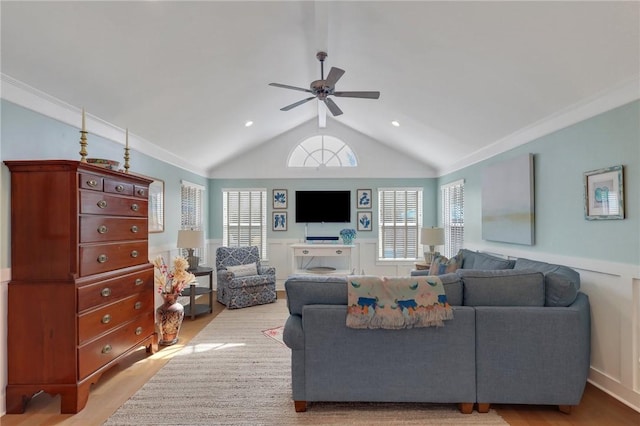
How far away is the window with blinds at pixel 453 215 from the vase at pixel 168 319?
4369mm

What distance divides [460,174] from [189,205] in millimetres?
4642

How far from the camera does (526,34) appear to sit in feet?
7.59

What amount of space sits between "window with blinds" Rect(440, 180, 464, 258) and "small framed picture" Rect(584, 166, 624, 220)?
2.54 meters

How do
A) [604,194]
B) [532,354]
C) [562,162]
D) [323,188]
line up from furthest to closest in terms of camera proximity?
[323,188], [562,162], [604,194], [532,354]

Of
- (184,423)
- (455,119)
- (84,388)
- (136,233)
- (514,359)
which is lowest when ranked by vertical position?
(184,423)

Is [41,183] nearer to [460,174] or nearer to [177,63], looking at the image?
[177,63]

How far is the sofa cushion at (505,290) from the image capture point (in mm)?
2207

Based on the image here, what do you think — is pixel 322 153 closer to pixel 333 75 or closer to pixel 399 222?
pixel 399 222

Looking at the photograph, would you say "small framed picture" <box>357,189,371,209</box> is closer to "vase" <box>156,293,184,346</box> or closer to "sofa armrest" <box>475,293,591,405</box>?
"vase" <box>156,293,184,346</box>

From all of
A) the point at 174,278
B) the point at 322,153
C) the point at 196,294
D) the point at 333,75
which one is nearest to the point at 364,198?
the point at 322,153

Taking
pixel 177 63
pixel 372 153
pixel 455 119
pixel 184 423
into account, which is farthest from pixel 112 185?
pixel 372 153

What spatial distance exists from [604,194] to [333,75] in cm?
238

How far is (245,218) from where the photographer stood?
644 centimetres

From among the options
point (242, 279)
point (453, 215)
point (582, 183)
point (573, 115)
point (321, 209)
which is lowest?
point (242, 279)
